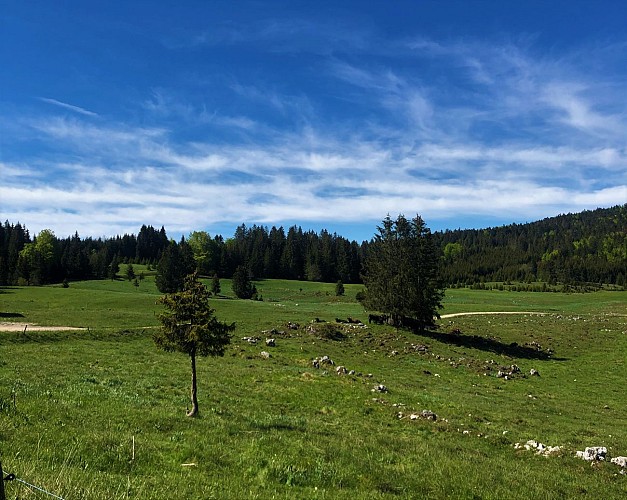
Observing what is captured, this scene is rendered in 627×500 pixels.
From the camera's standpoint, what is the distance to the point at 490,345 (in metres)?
50.1

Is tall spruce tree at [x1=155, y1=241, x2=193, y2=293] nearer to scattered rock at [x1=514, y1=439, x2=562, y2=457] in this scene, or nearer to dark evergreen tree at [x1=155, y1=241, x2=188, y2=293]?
dark evergreen tree at [x1=155, y1=241, x2=188, y2=293]

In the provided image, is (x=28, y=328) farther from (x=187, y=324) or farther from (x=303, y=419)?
(x=303, y=419)

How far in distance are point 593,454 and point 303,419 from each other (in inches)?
456

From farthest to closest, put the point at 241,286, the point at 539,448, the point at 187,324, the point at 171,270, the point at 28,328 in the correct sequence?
the point at 241,286
the point at 171,270
the point at 28,328
the point at 187,324
the point at 539,448

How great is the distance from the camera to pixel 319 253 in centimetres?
17788

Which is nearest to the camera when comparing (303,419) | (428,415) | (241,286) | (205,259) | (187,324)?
(187,324)

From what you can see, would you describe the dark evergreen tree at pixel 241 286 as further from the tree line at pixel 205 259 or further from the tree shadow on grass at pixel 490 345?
the tree shadow on grass at pixel 490 345

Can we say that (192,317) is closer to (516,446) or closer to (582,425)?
(516,446)

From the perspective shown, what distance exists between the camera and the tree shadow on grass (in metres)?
46.5

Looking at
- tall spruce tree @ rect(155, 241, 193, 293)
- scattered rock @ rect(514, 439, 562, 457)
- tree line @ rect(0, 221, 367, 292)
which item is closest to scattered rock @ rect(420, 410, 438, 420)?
scattered rock @ rect(514, 439, 562, 457)

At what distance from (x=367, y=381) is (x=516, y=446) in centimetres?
1280

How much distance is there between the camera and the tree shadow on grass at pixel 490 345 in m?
46.5

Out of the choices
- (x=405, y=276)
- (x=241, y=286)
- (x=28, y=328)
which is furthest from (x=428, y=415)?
(x=241, y=286)

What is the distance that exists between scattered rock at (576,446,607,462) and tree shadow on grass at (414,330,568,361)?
30.9m
